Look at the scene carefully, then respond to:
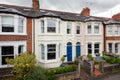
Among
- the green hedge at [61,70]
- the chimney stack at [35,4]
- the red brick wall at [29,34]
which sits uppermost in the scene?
the chimney stack at [35,4]

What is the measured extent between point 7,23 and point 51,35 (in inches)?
228

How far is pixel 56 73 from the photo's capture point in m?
16.6

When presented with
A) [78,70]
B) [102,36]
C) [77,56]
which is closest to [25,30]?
[78,70]

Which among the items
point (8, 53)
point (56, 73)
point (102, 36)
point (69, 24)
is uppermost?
point (69, 24)

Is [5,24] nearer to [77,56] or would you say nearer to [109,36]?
[77,56]

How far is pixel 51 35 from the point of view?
2081cm

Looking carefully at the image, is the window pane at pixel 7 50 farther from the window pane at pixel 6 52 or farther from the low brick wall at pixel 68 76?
the low brick wall at pixel 68 76

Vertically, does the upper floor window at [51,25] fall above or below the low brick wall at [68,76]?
above

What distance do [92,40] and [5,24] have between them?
14355mm

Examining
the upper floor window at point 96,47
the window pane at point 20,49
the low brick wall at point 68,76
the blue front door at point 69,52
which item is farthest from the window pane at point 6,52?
the upper floor window at point 96,47

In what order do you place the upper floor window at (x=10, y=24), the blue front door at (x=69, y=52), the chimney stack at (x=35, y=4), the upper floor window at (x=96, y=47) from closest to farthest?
the upper floor window at (x=10, y=24) < the blue front door at (x=69, y=52) < the chimney stack at (x=35, y=4) < the upper floor window at (x=96, y=47)

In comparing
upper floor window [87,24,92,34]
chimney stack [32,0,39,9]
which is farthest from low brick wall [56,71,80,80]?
chimney stack [32,0,39,9]

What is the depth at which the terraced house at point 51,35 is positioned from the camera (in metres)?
17.9

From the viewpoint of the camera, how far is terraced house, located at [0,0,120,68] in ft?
58.7
